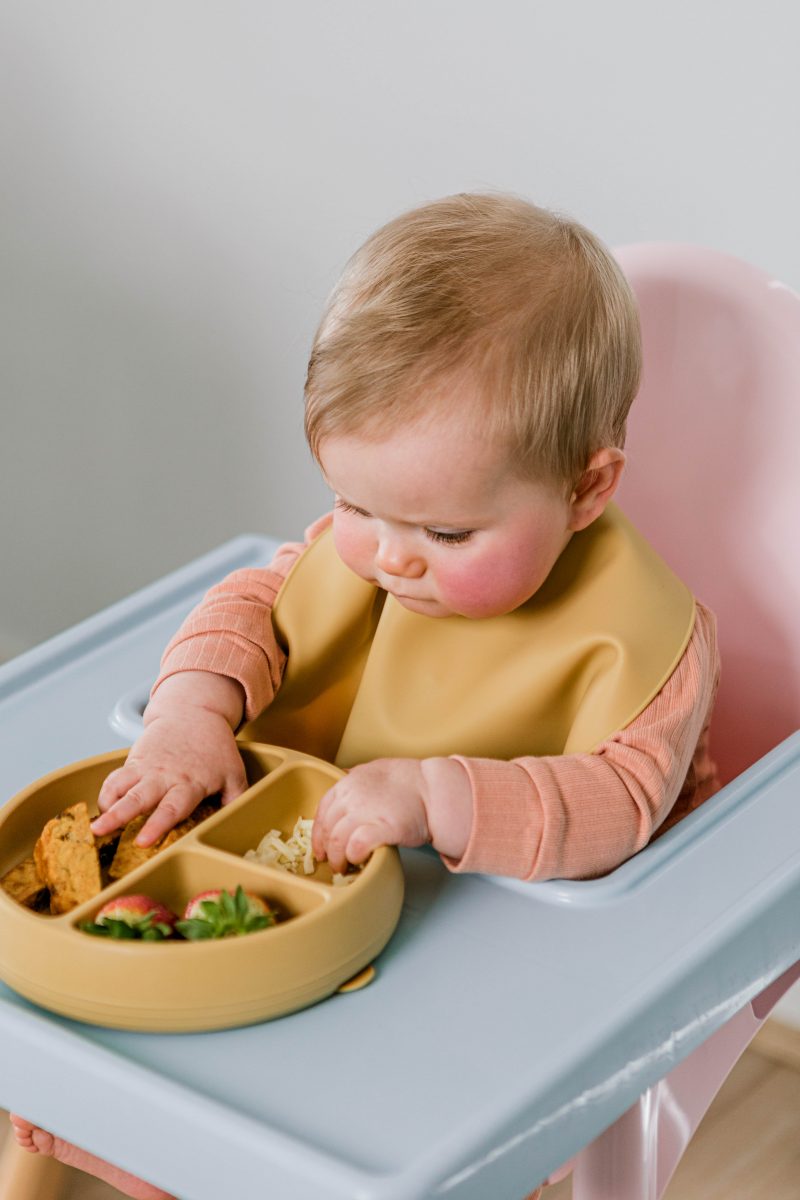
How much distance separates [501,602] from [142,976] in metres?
0.29

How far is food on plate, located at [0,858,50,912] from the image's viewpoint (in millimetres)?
777

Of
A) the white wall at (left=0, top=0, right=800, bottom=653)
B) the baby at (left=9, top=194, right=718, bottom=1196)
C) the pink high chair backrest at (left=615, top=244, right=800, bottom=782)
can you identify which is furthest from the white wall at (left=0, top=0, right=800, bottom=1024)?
the baby at (left=9, top=194, right=718, bottom=1196)

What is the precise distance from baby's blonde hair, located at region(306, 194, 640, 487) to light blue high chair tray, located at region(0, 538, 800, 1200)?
219mm

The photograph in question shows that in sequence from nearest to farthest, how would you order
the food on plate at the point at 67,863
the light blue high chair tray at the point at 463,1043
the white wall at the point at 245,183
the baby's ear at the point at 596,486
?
1. the light blue high chair tray at the point at 463,1043
2. the food on plate at the point at 67,863
3. the baby's ear at the point at 596,486
4. the white wall at the point at 245,183

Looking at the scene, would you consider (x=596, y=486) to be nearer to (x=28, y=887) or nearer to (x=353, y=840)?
(x=353, y=840)

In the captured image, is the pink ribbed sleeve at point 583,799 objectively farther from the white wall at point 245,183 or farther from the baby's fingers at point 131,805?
the white wall at point 245,183

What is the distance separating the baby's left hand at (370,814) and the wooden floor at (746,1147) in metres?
0.64

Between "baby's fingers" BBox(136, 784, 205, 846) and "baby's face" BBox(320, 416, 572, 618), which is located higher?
"baby's face" BBox(320, 416, 572, 618)

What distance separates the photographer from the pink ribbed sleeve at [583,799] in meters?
0.81

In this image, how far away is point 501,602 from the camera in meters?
0.87

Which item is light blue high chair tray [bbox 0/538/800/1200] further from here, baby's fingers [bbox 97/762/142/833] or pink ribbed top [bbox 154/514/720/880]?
baby's fingers [bbox 97/762/142/833]

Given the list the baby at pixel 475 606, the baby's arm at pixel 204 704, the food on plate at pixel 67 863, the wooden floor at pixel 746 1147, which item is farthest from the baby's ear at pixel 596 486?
the wooden floor at pixel 746 1147

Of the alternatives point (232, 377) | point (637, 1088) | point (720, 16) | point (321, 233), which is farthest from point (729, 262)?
point (232, 377)

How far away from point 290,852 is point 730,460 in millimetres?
406
